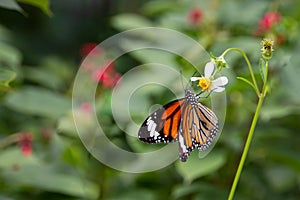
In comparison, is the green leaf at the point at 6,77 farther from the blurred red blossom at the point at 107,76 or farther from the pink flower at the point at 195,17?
the pink flower at the point at 195,17

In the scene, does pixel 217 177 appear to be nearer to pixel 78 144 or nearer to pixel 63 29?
pixel 78 144

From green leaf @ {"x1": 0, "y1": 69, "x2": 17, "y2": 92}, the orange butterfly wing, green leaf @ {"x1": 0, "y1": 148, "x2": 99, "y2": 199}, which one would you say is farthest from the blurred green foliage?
the orange butterfly wing

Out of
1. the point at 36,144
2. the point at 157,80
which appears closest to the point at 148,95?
the point at 157,80

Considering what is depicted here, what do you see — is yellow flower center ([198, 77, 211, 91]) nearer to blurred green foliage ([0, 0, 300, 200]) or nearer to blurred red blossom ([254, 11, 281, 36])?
blurred green foliage ([0, 0, 300, 200])

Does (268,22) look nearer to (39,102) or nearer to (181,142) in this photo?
(39,102)

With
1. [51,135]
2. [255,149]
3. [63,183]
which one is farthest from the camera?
[51,135]
